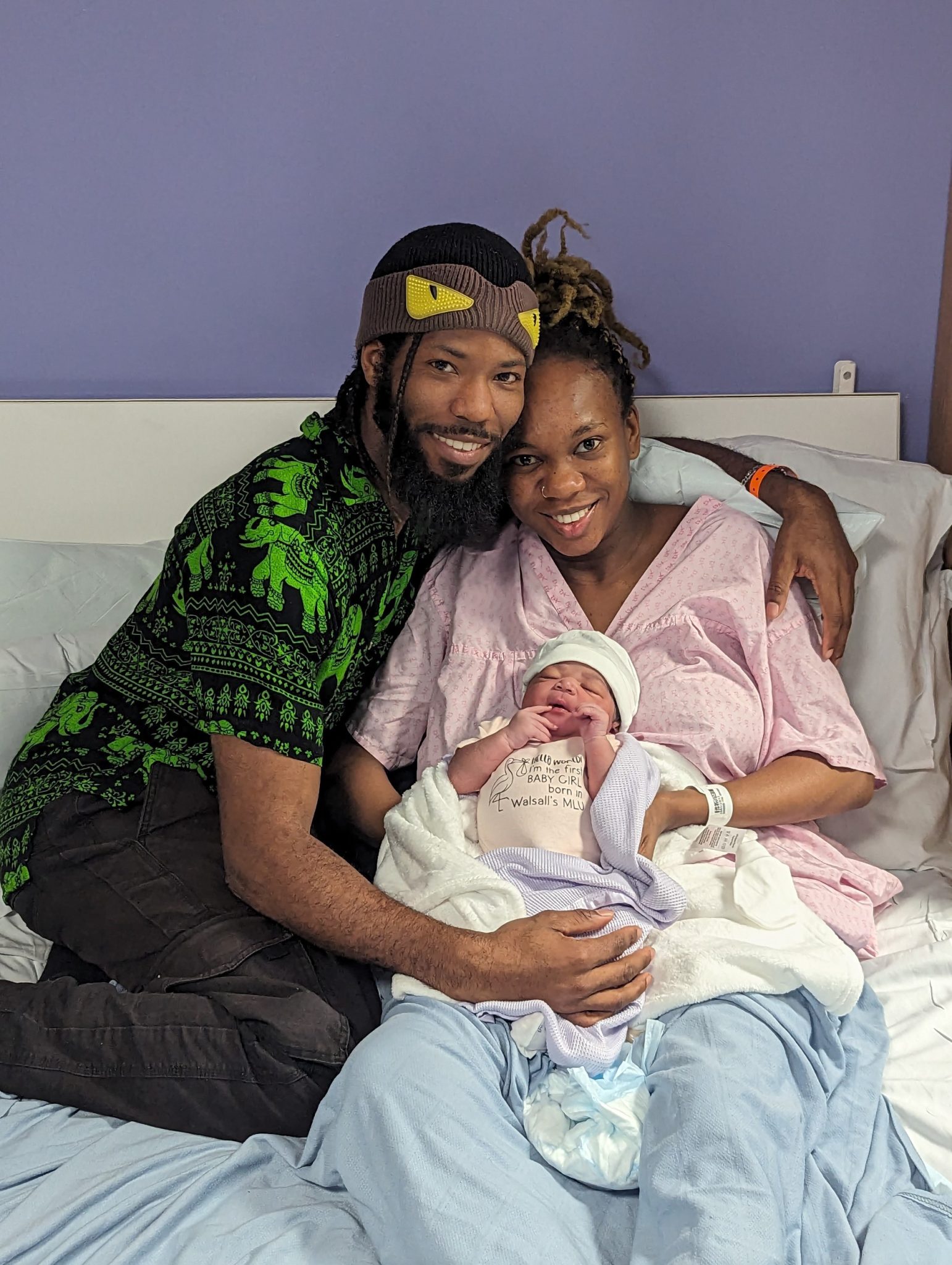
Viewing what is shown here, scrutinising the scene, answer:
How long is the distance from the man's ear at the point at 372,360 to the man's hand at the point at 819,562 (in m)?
0.66

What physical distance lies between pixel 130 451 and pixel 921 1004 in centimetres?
178

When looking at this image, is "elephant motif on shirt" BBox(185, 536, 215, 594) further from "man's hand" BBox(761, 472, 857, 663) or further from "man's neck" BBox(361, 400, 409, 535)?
"man's hand" BBox(761, 472, 857, 663)

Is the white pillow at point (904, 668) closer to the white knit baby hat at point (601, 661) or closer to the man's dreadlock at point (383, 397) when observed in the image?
the white knit baby hat at point (601, 661)

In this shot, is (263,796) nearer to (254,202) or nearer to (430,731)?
(430,731)

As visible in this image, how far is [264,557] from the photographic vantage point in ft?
5.14

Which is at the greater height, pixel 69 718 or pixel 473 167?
pixel 473 167

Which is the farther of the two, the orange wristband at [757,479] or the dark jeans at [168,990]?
the orange wristband at [757,479]

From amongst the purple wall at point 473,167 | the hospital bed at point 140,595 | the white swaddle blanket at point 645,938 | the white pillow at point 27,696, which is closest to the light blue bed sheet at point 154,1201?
the hospital bed at point 140,595

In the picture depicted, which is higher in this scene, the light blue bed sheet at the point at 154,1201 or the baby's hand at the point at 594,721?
the baby's hand at the point at 594,721

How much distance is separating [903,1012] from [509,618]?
793mm

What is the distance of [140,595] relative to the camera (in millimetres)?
2189

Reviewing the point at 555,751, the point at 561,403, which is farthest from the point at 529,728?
the point at 561,403

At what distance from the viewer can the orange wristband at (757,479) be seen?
1910 millimetres

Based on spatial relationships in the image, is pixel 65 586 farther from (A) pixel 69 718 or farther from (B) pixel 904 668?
(B) pixel 904 668
